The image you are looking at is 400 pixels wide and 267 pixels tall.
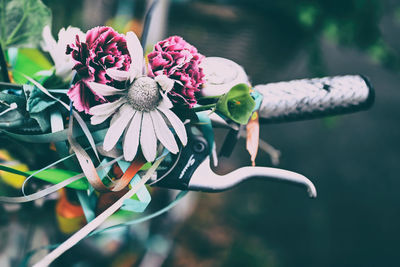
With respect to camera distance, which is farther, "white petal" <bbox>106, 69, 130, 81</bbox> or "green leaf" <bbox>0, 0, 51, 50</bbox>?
"green leaf" <bbox>0, 0, 51, 50</bbox>

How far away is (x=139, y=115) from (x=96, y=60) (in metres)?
0.07

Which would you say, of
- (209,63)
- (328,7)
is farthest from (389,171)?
(209,63)

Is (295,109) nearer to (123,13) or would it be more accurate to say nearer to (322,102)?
(322,102)

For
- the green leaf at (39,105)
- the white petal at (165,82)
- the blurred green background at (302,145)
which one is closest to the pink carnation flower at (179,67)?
the white petal at (165,82)

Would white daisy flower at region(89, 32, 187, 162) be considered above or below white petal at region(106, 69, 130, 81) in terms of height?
below

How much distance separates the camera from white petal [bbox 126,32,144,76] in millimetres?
338

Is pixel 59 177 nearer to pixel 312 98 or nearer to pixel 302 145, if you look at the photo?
pixel 312 98

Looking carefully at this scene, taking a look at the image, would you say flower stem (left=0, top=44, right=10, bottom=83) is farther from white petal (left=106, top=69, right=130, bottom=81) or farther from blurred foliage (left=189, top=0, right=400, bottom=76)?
blurred foliage (left=189, top=0, right=400, bottom=76)

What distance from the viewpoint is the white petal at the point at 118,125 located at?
349mm

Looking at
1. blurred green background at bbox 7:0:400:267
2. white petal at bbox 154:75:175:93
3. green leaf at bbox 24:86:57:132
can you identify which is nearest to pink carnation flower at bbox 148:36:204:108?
white petal at bbox 154:75:175:93

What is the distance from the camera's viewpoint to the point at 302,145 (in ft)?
6.33

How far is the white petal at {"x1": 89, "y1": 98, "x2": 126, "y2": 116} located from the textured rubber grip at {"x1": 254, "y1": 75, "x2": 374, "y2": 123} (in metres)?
0.22

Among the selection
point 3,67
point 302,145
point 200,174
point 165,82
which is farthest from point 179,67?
point 302,145

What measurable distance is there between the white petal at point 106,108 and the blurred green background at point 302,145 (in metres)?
0.35
